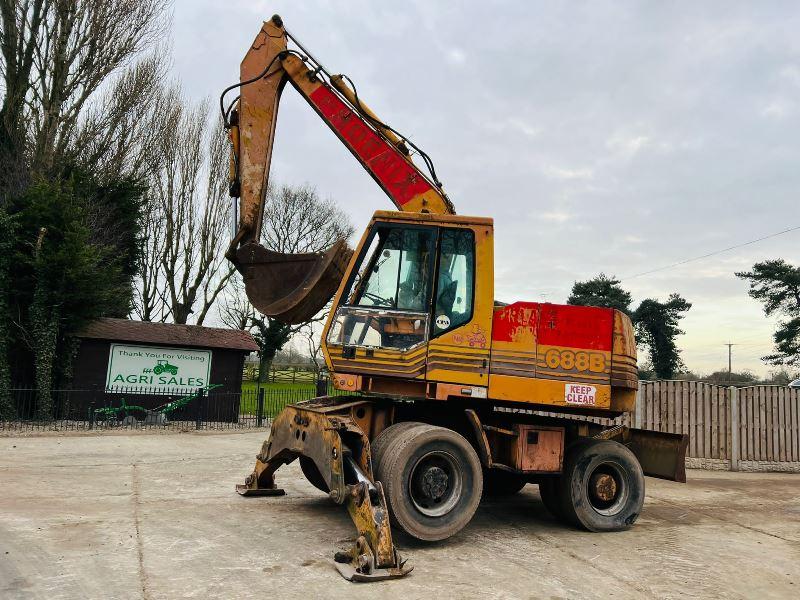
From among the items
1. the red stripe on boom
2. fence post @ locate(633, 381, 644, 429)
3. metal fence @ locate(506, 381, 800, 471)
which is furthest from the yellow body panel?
metal fence @ locate(506, 381, 800, 471)

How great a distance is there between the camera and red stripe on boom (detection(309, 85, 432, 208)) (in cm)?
769

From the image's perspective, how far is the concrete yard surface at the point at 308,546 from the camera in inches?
187

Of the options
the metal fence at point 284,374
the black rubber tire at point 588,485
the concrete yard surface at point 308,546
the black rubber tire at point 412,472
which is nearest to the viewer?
the concrete yard surface at point 308,546

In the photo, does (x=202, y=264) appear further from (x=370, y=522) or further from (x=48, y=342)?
(x=370, y=522)

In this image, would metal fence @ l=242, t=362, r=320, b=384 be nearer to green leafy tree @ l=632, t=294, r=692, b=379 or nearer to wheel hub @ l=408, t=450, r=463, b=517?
green leafy tree @ l=632, t=294, r=692, b=379

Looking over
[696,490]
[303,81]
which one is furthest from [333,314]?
[696,490]

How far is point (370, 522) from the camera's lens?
5266 mm

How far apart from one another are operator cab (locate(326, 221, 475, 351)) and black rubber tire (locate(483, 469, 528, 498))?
9.51 ft

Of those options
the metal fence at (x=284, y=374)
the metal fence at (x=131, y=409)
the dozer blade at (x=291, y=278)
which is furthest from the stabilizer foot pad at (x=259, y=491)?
the metal fence at (x=284, y=374)

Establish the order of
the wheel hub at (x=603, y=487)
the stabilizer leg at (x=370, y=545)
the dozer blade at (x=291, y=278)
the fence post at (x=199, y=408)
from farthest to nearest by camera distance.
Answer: the fence post at (x=199, y=408) → the wheel hub at (x=603, y=487) → the dozer blade at (x=291, y=278) → the stabilizer leg at (x=370, y=545)

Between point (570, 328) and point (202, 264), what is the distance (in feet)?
74.8

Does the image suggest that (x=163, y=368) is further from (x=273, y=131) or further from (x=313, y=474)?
(x=273, y=131)

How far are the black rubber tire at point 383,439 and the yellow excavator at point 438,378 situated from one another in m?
0.02

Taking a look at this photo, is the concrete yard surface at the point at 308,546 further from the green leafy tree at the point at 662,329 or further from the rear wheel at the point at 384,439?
the green leafy tree at the point at 662,329
